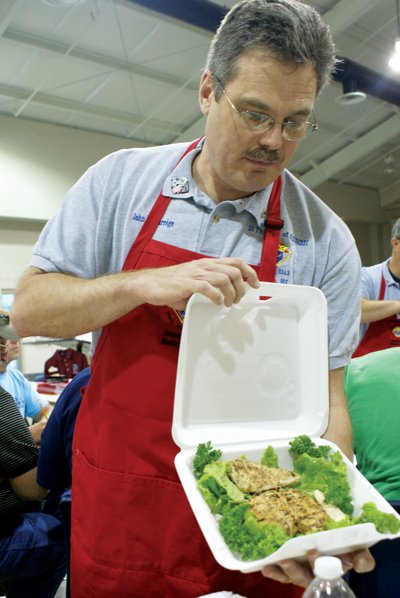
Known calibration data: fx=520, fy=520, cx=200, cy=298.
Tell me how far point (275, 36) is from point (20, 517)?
2167 mm

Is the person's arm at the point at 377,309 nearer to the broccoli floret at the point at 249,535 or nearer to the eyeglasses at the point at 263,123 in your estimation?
the eyeglasses at the point at 263,123

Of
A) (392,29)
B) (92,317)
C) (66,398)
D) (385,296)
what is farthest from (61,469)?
(392,29)

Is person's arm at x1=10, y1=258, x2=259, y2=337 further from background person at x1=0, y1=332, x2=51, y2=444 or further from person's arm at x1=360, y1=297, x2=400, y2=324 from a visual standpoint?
background person at x1=0, y1=332, x2=51, y2=444

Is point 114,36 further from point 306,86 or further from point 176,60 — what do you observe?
point 306,86

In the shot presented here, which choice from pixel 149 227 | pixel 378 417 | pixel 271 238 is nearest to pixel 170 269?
pixel 149 227

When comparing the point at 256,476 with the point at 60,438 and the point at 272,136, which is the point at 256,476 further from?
the point at 60,438

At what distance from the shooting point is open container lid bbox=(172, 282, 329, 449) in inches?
44.3

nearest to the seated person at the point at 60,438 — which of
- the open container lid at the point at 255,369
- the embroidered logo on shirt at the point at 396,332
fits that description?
the open container lid at the point at 255,369

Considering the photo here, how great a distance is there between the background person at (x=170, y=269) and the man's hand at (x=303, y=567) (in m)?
0.34

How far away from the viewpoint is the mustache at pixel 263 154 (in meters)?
1.17

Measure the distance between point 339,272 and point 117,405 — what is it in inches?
25.4

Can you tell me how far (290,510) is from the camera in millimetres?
983

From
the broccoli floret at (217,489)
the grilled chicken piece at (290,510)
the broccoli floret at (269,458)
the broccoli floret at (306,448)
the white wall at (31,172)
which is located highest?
the white wall at (31,172)

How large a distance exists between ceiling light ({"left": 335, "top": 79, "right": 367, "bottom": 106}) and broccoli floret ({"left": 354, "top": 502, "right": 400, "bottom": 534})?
19.9ft
